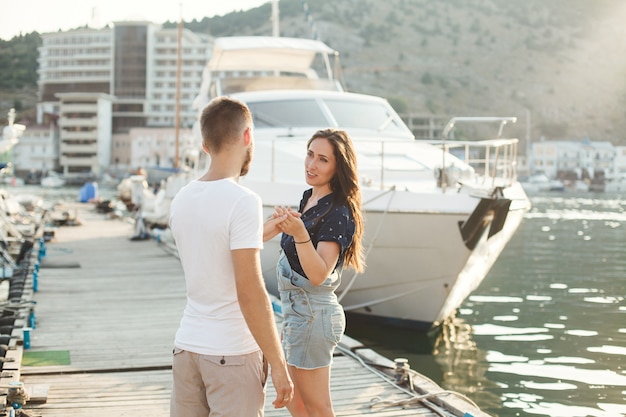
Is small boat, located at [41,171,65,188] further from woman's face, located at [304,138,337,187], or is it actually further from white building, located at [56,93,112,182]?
woman's face, located at [304,138,337,187]

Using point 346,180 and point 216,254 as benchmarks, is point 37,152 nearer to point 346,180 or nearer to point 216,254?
point 346,180

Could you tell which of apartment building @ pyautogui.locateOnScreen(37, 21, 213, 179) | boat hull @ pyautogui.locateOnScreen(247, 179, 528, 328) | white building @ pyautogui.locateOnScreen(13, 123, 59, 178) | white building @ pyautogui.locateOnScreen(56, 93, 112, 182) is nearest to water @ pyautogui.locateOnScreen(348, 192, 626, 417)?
boat hull @ pyautogui.locateOnScreen(247, 179, 528, 328)

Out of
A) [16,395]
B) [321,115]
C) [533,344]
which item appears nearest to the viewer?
[16,395]

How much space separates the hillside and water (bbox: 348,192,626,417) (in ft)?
342

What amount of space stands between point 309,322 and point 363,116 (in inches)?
332

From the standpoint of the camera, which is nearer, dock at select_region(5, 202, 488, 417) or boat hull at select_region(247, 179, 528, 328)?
dock at select_region(5, 202, 488, 417)

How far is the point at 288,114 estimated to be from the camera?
36.9 ft

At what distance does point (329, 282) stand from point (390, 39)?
155603mm

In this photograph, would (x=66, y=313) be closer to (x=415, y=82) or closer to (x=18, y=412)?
(x=18, y=412)

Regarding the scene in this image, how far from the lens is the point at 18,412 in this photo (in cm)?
486

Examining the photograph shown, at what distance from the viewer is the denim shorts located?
3.38 meters

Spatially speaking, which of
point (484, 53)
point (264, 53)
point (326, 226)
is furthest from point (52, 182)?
point (484, 53)

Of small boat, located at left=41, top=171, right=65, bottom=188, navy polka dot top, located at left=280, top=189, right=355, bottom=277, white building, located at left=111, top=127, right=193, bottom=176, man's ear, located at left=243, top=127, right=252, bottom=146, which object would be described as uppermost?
man's ear, located at left=243, top=127, right=252, bottom=146

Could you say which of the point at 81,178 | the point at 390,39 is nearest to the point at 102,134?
the point at 81,178
